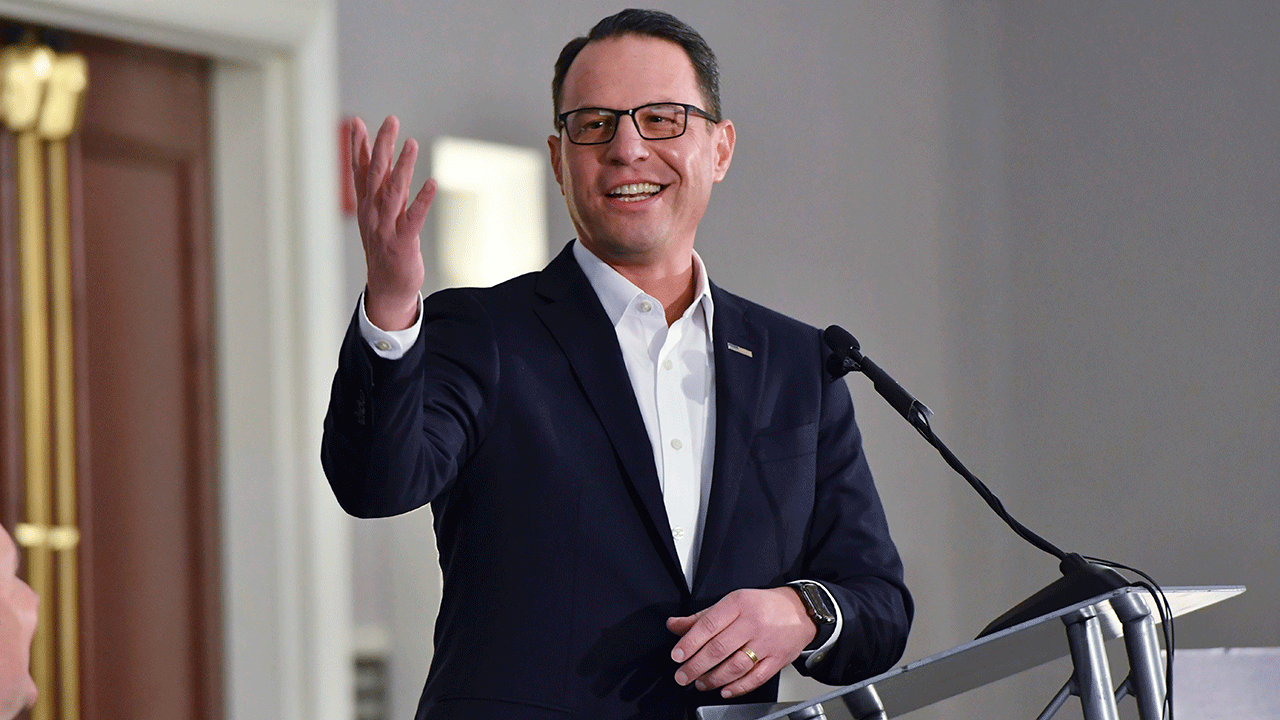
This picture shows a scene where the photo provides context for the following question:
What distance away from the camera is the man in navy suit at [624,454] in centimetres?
114

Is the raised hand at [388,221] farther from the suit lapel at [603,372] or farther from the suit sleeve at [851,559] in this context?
the suit sleeve at [851,559]

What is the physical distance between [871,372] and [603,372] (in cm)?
25

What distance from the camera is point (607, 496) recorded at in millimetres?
1254

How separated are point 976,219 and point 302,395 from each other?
2130mm

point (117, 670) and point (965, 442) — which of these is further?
point (965, 442)

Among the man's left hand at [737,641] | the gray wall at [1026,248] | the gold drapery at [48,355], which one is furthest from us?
the gray wall at [1026,248]

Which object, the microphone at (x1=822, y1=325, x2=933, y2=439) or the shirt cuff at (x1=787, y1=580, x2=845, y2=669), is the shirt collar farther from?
the shirt cuff at (x1=787, y1=580, x2=845, y2=669)

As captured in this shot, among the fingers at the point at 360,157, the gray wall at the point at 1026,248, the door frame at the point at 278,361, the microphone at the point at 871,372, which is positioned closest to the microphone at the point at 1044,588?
the microphone at the point at 871,372

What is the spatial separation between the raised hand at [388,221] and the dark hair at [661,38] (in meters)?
0.36

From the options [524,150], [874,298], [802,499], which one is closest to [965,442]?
[874,298]

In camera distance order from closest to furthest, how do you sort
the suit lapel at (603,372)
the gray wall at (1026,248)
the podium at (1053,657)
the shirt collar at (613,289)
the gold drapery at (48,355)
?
the podium at (1053,657)
the suit lapel at (603,372)
the shirt collar at (613,289)
the gold drapery at (48,355)
the gray wall at (1026,248)

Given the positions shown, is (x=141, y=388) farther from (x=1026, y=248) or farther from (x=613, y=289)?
(x=1026, y=248)

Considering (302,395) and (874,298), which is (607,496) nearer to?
(302,395)

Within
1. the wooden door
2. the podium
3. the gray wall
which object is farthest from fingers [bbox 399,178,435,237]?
the gray wall
